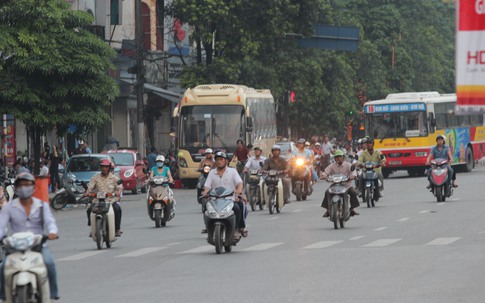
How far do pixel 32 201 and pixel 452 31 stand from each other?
104 metres

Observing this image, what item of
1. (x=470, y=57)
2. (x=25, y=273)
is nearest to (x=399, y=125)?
(x=470, y=57)

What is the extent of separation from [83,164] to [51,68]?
197 inches

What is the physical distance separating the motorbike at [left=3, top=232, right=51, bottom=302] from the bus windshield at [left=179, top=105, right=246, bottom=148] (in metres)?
35.5

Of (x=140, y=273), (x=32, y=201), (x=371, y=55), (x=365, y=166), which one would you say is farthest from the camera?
(x=371, y=55)

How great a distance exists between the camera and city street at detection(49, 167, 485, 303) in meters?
15.1

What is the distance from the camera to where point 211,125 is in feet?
159

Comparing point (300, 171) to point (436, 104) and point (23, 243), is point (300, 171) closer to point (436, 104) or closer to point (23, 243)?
point (436, 104)

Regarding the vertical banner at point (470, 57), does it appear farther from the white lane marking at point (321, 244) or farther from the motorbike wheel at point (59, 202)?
the motorbike wheel at point (59, 202)

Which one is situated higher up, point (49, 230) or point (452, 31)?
point (452, 31)

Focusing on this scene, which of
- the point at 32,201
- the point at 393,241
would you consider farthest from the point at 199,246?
the point at 32,201

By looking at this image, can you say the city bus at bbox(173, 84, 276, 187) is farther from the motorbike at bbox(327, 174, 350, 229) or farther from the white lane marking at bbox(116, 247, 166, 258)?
the white lane marking at bbox(116, 247, 166, 258)

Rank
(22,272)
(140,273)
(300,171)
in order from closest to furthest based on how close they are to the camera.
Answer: (22,272), (140,273), (300,171)

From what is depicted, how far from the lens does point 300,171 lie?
1468 inches

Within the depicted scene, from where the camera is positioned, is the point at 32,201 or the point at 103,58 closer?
the point at 32,201
